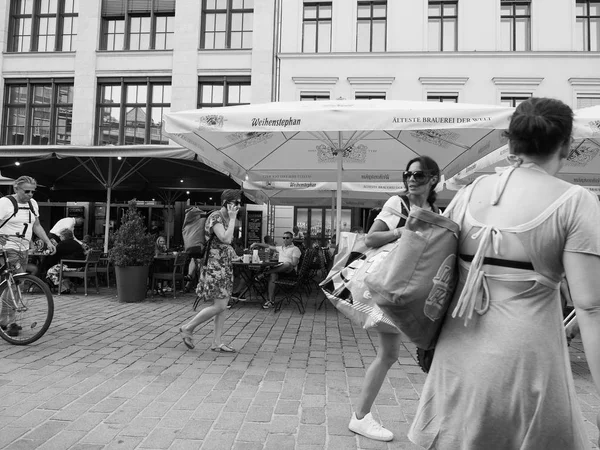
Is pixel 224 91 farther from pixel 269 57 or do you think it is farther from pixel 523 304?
pixel 523 304

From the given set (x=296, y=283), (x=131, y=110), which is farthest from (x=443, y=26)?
(x=296, y=283)

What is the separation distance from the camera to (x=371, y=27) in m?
18.5

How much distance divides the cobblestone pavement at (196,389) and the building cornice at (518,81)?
14.6 metres

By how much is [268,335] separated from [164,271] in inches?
186

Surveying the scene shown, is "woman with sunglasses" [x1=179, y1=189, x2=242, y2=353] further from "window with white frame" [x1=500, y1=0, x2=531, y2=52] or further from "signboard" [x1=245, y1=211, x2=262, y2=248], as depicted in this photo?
"window with white frame" [x1=500, y1=0, x2=531, y2=52]

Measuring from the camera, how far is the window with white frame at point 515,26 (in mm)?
17688

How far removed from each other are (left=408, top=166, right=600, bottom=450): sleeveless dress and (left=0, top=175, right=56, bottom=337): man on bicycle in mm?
5268

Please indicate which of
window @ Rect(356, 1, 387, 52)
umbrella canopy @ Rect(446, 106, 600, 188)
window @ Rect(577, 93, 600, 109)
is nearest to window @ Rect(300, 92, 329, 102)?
window @ Rect(356, 1, 387, 52)

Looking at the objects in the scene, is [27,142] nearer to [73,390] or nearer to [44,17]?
[44,17]

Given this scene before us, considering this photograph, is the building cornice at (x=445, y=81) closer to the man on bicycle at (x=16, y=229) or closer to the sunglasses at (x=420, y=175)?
the man on bicycle at (x=16, y=229)

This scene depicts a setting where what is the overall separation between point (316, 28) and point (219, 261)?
54.4 feet

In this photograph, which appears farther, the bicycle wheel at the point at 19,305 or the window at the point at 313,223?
the window at the point at 313,223

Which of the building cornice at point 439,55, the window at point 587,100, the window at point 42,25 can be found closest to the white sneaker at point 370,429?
the building cornice at point 439,55

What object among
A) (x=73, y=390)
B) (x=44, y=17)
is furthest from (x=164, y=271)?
(x=44, y=17)
